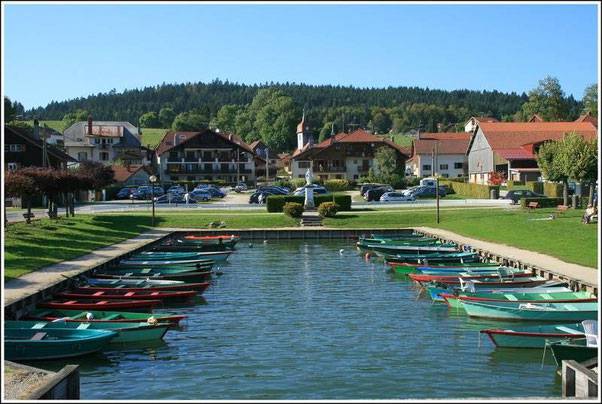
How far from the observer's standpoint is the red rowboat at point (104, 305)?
91.5 feet


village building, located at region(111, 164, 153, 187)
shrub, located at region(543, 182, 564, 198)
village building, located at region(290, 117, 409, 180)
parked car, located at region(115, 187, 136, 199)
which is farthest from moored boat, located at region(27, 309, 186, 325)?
village building, located at region(290, 117, 409, 180)

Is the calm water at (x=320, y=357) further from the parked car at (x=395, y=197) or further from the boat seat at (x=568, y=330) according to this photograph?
the parked car at (x=395, y=197)

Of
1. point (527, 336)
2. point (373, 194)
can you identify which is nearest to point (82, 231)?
point (527, 336)

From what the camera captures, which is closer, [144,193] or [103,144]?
[144,193]

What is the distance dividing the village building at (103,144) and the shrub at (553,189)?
7909 centimetres

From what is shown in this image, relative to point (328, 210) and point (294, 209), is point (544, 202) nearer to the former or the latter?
point (328, 210)

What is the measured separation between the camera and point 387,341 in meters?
25.0

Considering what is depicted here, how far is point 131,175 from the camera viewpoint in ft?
376

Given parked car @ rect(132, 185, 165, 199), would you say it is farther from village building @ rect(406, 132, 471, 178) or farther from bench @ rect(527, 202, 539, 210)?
village building @ rect(406, 132, 471, 178)

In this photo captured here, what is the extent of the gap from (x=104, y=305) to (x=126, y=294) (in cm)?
279

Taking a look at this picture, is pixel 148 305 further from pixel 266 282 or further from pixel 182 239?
pixel 182 239

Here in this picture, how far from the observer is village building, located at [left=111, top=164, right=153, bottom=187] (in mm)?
113537

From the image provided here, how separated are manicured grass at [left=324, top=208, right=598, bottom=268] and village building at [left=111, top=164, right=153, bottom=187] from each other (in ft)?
178

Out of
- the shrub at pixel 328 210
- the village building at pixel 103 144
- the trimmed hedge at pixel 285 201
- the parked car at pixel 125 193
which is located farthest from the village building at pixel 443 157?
the shrub at pixel 328 210
